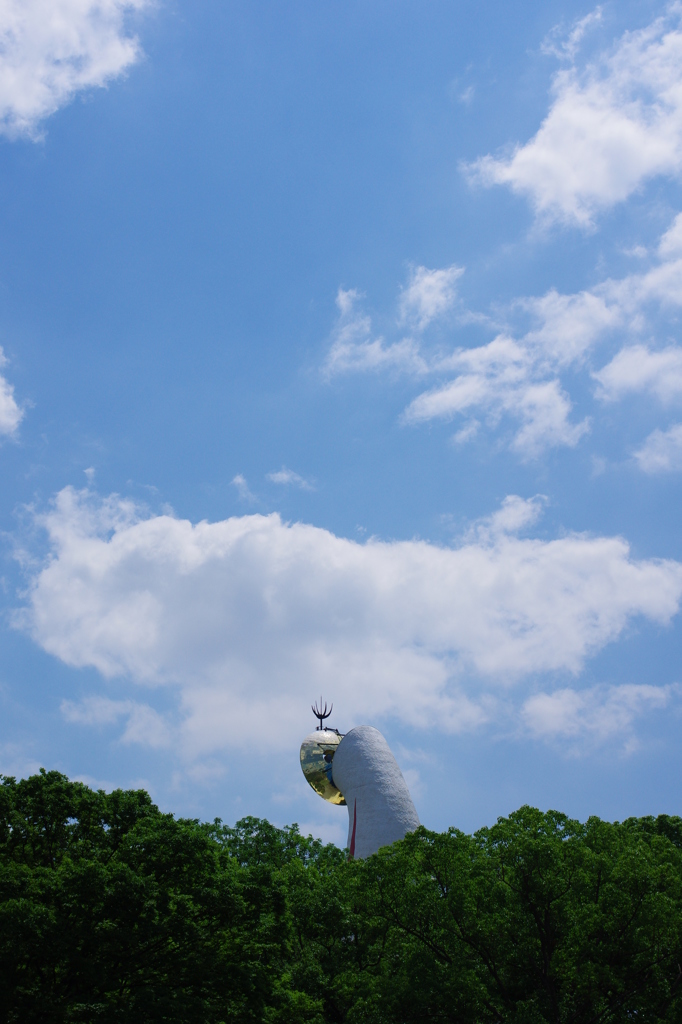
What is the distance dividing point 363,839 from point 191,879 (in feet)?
53.1

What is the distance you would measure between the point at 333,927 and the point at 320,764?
1747cm

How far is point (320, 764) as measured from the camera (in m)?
39.9

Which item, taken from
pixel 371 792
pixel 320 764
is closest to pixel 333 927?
pixel 371 792

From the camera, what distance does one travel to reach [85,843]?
2005 centimetres

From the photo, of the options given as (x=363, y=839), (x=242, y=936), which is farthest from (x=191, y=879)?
A: (x=363, y=839)

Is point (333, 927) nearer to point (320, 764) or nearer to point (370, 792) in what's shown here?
point (370, 792)

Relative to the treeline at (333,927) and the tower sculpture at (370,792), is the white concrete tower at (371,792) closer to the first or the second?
the tower sculpture at (370,792)

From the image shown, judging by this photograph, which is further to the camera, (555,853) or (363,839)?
(363,839)

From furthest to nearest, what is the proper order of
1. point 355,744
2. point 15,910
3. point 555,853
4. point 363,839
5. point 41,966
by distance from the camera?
point 355,744, point 363,839, point 555,853, point 41,966, point 15,910

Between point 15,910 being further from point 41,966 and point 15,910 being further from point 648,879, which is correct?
point 648,879

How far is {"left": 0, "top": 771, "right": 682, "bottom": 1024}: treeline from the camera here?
16.7m

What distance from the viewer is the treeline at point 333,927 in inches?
657

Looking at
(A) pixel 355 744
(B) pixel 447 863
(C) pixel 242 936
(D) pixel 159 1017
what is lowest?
(D) pixel 159 1017

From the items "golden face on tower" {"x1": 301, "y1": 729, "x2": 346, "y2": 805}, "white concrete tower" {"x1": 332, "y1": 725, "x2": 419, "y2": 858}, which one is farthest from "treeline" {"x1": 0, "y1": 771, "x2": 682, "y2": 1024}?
"golden face on tower" {"x1": 301, "y1": 729, "x2": 346, "y2": 805}
